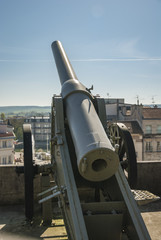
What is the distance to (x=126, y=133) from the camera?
229 inches

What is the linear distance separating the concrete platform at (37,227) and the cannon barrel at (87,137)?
2111 mm

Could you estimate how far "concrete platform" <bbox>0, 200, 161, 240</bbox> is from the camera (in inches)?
212

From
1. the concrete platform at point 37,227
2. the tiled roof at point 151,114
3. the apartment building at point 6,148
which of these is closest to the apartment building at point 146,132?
the tiled roof at point 151,114

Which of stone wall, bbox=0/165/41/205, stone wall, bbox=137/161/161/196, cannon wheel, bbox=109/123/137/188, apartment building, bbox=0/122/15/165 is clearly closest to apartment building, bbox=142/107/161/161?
apartment building, bbox=0/122/15/165

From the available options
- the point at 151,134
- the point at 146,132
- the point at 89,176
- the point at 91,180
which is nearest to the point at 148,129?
the point at 146,132

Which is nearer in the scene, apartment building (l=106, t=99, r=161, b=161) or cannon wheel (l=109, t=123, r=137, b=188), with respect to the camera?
cannon wheel (l=109, t=123, r=137, b=188)

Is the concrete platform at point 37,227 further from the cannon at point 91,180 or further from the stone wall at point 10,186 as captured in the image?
the cannon at point 91,180

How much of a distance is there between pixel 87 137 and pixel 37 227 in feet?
9.20

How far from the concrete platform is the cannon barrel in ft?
6.93

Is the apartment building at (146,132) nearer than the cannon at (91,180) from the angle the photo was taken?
No

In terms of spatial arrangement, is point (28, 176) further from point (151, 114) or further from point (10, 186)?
point (151, 114)

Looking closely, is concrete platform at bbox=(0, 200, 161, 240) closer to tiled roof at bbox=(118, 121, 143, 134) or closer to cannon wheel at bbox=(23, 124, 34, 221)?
cannon wheel at bbox=(23, 124, 34, 221)

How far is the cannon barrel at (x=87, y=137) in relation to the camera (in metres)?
3.71

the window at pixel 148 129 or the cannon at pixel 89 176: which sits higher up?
the window at pixel 148 129
